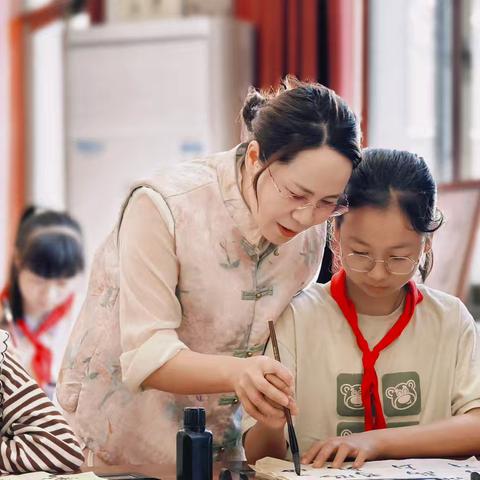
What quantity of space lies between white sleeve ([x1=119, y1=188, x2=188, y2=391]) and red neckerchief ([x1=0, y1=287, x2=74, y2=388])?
1941 mm

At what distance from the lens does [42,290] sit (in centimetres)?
371

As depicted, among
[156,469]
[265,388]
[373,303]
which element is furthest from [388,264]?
[156,469]

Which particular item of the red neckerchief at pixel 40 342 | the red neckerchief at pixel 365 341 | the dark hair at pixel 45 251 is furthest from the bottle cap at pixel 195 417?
the dark hair at pixel 45 251

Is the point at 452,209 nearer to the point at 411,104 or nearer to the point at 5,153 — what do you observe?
the point at 411,104

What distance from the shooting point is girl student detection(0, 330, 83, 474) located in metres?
1.50

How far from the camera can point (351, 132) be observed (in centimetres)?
160

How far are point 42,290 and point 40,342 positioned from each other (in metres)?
0.18

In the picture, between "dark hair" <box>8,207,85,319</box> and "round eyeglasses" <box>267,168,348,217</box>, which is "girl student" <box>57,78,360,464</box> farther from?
"dark hair" <box>8,207,85,319</box>

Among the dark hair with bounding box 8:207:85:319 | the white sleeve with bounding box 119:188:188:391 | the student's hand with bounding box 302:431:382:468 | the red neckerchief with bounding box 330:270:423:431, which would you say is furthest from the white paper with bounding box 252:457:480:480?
the dark hair with bounding box 8:207:85:319

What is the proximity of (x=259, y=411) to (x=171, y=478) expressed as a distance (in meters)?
0.16

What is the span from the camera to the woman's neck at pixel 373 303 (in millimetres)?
1776

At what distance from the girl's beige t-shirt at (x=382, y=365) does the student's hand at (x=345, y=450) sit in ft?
0.34

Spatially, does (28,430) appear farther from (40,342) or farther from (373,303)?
(40,342)

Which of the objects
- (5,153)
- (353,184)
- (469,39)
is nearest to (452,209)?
(469,39)
